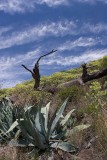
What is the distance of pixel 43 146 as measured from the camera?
1010 cm

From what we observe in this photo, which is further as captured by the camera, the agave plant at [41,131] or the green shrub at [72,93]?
the green shrub at [72,93]

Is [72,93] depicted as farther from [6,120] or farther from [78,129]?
[78,129]

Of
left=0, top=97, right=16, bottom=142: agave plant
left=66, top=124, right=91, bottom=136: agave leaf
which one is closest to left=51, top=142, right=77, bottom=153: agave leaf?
left=66, top=124, right=91, bottom=136: agave leaf

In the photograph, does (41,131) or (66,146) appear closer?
(66,146)

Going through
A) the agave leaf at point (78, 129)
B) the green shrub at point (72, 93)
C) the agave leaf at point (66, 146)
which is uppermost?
the green shrub at point (72, 93)

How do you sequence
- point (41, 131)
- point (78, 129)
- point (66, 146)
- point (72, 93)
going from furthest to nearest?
point (72, 93) → point (78, 129) → point (41, 131) → point (66, 146)

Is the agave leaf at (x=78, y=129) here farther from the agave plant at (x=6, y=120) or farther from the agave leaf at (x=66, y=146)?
the agave plant at (x=6, y=120)

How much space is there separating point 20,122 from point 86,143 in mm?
1661

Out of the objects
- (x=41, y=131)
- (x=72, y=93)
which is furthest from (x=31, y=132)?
(x=72, y=93)

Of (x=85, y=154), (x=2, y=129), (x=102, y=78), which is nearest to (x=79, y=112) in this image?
(x=2, y=129)

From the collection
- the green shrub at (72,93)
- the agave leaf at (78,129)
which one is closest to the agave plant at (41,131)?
the agave leaf at (78,129)

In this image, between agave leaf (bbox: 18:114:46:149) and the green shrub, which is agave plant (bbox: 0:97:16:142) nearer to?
agave leaf (bbox: 18:114:46:149)

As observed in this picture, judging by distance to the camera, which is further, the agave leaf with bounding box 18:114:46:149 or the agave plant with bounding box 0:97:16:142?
the agave plant with bounding box 0:97:16:142

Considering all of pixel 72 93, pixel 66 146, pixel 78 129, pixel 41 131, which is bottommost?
pixel 66 146
